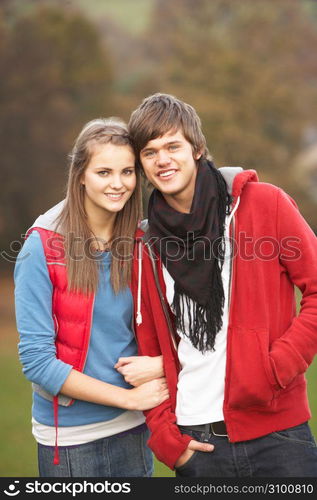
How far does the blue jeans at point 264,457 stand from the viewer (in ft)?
6.70

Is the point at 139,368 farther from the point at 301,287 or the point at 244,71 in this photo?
the point at 244,71

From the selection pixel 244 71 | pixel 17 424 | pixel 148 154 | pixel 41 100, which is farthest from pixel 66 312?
pixel 244 71

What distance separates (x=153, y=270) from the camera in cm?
222

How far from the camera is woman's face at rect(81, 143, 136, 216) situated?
7.18 feet

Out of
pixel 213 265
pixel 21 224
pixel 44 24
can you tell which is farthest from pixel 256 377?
pixel 44 24

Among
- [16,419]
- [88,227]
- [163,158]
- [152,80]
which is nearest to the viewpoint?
[163,158]

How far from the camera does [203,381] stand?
211 cm

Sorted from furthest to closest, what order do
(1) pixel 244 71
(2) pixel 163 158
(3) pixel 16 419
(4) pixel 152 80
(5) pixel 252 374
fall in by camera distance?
(1) pixel 244 71, (4) pixel 152 80, (3) pixel 16 419, (2) pixel 163 158, (5) pixel 252 374

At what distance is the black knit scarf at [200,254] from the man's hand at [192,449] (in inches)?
11.5

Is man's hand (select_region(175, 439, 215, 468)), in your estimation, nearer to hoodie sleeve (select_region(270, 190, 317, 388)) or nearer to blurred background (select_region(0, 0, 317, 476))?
hoodie sleeve (select_region(270, 190, 317, 388))

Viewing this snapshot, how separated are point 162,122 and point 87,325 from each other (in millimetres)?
704

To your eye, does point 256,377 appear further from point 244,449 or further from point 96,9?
point 96,9

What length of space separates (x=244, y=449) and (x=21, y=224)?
11178 mm

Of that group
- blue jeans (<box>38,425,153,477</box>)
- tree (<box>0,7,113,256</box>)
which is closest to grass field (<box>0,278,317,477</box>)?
blue jeans (<box>38,425,153,477</box>)
